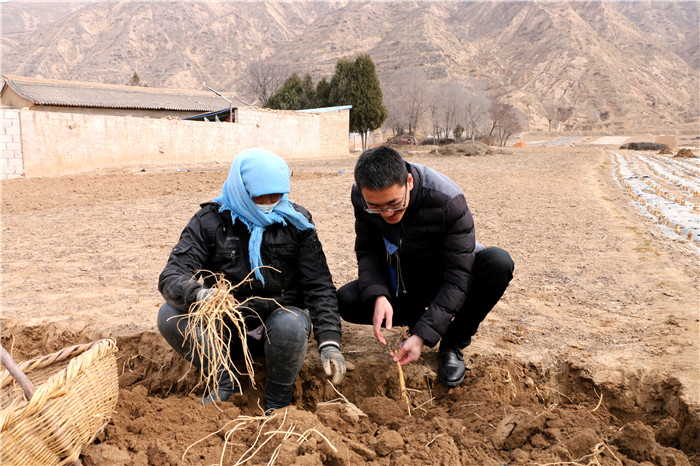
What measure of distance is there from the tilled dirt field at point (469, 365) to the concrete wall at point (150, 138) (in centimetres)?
886

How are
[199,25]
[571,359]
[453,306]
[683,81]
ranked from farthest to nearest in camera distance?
[199,25], [683,81], [571,359], [453,306]

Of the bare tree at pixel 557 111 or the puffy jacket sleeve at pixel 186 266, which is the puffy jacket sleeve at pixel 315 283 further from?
the bare tree at pixel 557 111

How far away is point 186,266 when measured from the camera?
7.73 ft

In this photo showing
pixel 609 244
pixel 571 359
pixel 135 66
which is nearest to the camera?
pixel 571 359

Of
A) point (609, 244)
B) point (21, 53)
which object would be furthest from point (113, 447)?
point (21, 53)

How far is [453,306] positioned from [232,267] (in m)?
1.11

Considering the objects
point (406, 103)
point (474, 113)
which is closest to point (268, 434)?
point (406, 103)

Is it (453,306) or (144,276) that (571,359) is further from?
(144,276)

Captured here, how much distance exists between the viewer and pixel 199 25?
110m

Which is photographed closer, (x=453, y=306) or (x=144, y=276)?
(x=453, y=306)

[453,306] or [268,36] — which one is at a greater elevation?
[268,36]

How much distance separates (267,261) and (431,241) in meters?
0.84

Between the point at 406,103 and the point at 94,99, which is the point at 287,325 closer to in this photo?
the point at 94,99

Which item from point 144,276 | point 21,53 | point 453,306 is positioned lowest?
point 144,276
